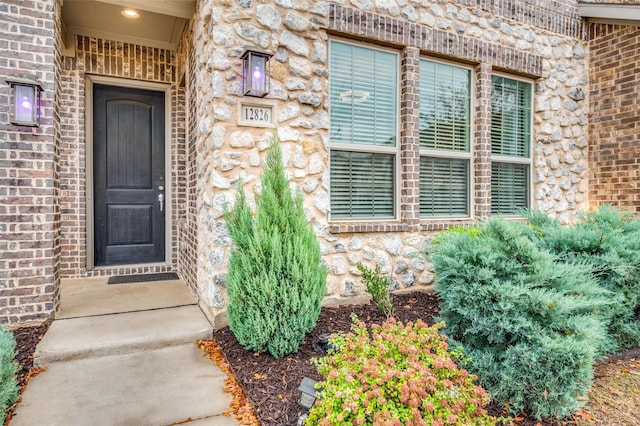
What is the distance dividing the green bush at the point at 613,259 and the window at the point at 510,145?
1.48 metres

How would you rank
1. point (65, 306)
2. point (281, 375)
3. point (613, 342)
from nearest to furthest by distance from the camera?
point (281, 375)
point (613, 342)
point (65, 306)

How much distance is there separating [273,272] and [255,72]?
60.8 inches

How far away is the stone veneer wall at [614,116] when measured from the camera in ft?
15.0

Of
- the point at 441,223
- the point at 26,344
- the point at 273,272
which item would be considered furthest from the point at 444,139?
the point at 26,344

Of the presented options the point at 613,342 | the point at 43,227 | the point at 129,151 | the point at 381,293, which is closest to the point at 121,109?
the point at 129,151

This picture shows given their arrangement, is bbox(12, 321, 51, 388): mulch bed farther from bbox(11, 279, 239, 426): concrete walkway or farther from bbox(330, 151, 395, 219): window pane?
bbox(330, 151, 395, 219): window pane

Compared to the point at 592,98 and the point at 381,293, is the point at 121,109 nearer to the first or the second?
the point at 381,293

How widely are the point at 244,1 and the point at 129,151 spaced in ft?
7.96

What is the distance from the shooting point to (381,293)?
3004 mm

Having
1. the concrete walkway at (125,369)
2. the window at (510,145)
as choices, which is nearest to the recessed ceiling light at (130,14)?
the concrete walkway at (125,369)

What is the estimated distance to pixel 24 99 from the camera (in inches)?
111

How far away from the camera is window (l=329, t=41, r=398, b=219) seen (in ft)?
11.8

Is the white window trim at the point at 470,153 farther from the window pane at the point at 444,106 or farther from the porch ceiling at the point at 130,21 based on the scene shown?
the porch ceiling at the point at 130,21

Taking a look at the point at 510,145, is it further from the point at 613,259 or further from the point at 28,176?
the point at 28,176
